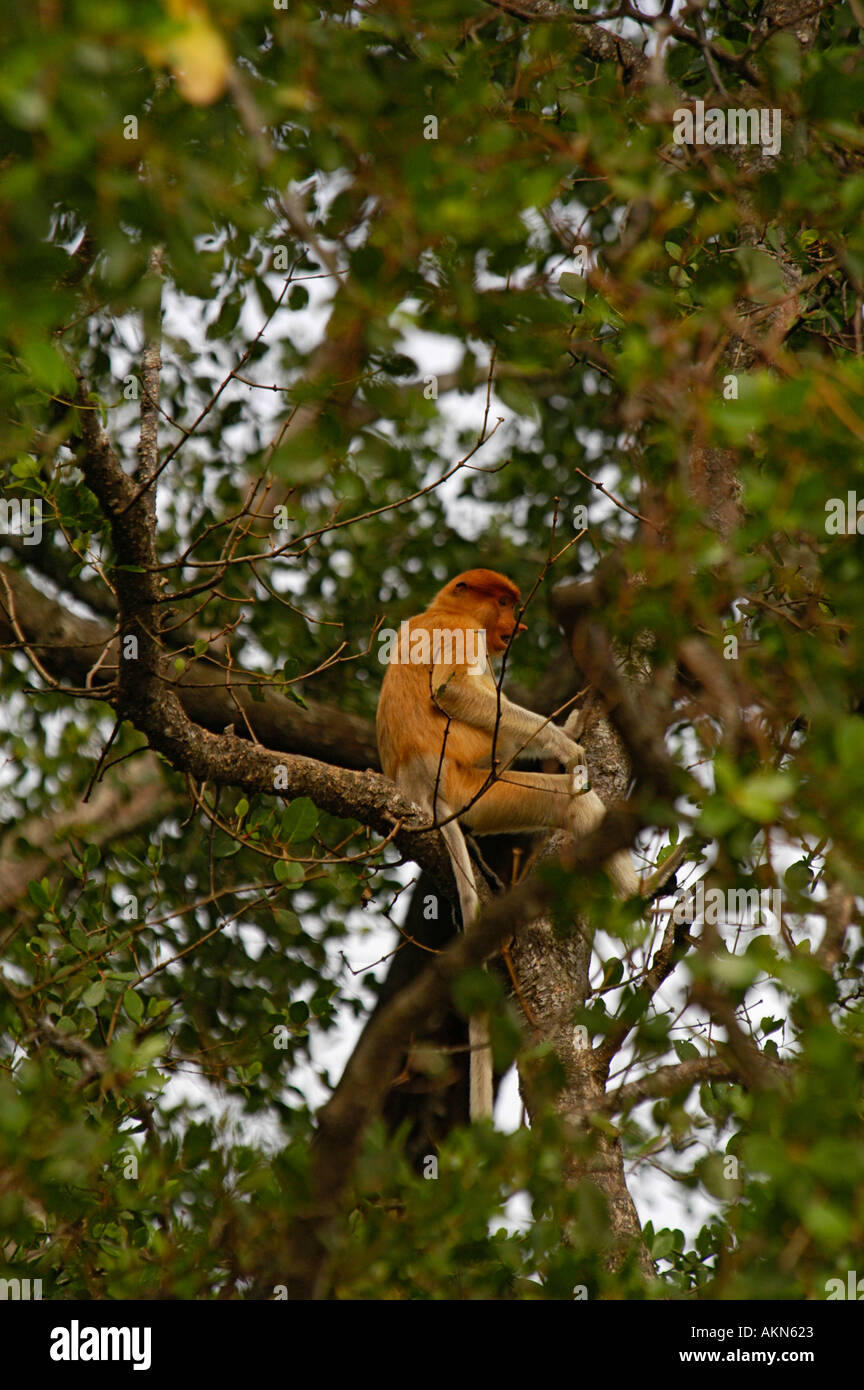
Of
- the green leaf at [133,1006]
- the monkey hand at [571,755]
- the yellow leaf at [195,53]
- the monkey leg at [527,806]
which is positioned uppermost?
the monkey hand at [571,755]

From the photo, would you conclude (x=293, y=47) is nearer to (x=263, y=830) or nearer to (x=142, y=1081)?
(x=142, y=1081)

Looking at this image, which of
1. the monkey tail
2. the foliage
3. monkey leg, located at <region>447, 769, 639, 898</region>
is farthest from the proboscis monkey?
the foliage

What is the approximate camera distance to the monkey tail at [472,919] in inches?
126

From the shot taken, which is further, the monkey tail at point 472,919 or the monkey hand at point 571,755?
the monkey hand at point 571,755

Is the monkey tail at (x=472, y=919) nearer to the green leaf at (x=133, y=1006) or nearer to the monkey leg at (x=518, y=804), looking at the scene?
the monkey leg at (x=518, y=804)

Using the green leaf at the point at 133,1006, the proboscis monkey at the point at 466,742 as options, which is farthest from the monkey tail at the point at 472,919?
the green leaf at the point at 133,1006

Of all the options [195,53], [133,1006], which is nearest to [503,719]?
[133,1006]

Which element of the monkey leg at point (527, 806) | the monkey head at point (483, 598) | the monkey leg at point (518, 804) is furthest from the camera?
the monkey head at point (483, 598)

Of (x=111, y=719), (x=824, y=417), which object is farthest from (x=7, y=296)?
(x=111, y=719)

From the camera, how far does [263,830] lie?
3.14 m

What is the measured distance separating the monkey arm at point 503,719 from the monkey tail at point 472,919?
57cm

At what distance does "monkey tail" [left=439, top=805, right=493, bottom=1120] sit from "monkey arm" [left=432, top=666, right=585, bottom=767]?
57 centimetres

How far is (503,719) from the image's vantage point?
424 centimetres

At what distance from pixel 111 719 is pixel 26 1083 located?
11.9 ft
